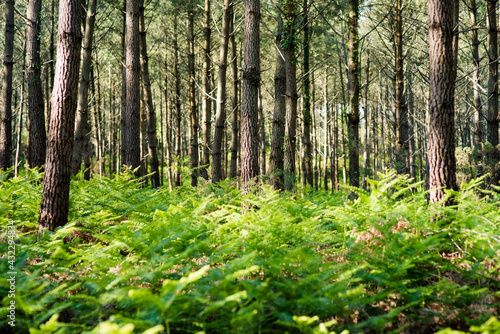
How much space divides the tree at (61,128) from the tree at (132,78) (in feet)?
12.0

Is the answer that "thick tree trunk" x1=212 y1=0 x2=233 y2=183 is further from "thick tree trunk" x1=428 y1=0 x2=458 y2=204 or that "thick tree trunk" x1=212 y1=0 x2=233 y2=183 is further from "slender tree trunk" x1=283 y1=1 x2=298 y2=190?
"thick tree trunk" x1=428 y1=0 x2=458 y2=204

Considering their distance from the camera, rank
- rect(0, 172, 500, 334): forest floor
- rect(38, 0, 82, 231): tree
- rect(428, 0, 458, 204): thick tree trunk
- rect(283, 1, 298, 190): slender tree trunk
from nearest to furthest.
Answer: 1. rect(0, 172, 500, 334): forest floor
2. rect(428, 0, 458, 204): thick tree trunk
3. rect(38, 0, 82, 231): tree
4. rect(283, 1, 298, 190): slender tree trunk

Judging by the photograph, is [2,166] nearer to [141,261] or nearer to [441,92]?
[141,261]

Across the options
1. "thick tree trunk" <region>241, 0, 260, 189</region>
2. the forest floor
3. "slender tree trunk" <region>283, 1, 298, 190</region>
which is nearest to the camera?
the forest floor

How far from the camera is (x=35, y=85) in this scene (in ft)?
29.2

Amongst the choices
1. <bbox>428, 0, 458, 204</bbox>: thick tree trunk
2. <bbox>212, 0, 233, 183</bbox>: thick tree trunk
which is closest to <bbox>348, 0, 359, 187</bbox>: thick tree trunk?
<bbox>212, 0, 233, 183</bbox>: thick tree trunk

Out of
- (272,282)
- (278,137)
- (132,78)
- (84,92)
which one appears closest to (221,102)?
(132,78)

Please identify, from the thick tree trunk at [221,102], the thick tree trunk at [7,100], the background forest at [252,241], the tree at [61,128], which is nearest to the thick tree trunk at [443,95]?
the background forest at [252,241]

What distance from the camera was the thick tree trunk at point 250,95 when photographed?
20.9 ft

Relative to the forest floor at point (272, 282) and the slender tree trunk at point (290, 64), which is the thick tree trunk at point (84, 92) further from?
the forest floor at point (272, 282)

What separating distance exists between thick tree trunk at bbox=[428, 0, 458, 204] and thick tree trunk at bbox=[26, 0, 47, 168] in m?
9.40

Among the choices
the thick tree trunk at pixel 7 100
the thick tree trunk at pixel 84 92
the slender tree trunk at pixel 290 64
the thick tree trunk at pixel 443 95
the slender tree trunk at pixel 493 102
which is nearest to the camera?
the thick tree trunk at pixel 443 95

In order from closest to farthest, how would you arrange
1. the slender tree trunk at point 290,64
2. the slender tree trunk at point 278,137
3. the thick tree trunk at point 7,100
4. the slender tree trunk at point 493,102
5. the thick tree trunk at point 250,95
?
the thick tree trunk at point 250,95 < the slender tree trunk at point 278,137 < the slender tree trunk at point 290,64 < the slender tree trunk at point 493,102 < the thick tree trunk at point 7,100

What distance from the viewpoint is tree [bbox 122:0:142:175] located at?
821cm
